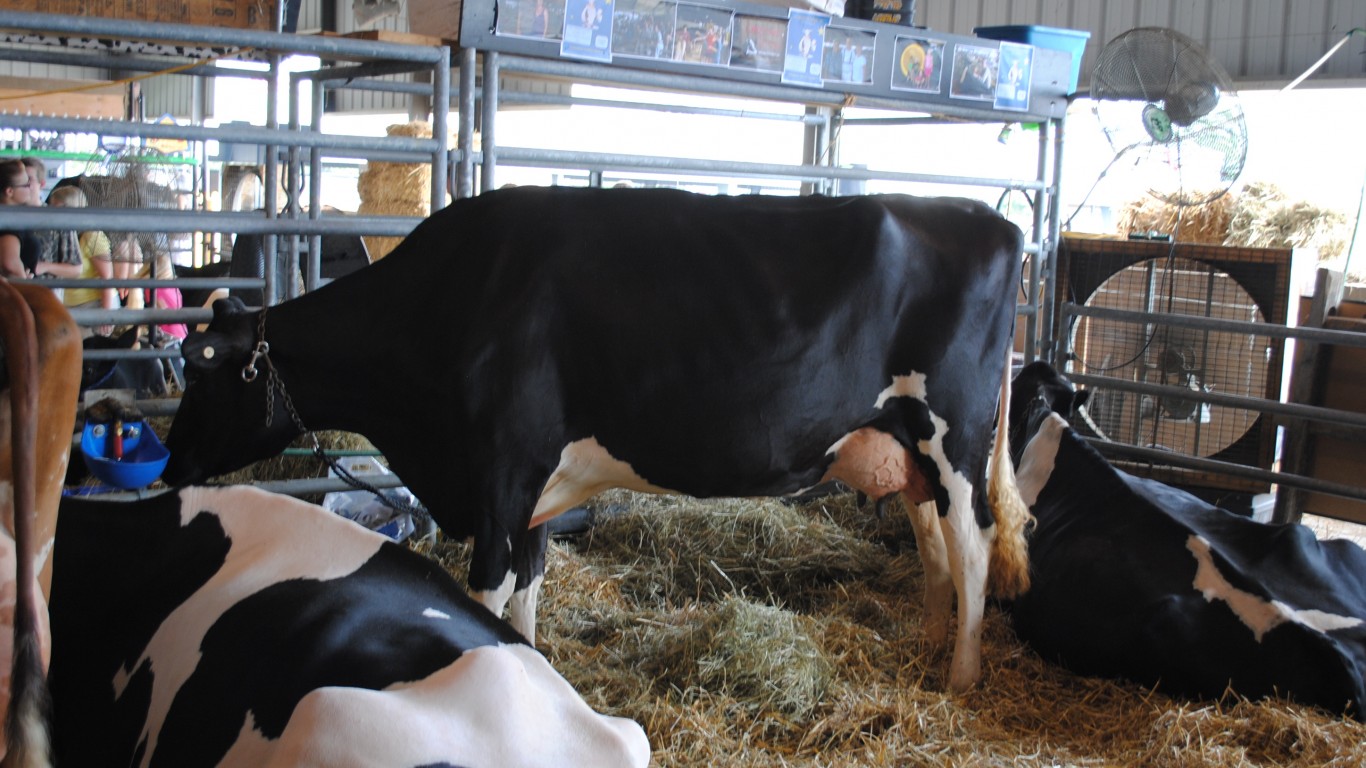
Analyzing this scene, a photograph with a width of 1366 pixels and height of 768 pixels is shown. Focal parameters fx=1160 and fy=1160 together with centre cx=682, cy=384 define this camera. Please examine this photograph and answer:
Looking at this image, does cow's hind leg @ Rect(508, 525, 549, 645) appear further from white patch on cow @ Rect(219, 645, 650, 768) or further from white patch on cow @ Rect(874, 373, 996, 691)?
white patch on cow @ Rect(219, 645, 650, 768)

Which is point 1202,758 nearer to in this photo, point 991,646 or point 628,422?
point 991,646

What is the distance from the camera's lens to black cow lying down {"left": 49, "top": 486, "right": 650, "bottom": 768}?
5.42ft

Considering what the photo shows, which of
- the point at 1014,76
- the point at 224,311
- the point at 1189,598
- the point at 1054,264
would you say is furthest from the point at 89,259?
the point at 1189,598

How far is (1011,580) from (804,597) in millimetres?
942

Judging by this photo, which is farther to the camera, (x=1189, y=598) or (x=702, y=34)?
(x=702, y=34)

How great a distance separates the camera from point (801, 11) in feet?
16.7

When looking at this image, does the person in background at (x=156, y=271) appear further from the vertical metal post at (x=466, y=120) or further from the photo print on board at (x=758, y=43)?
the photo print on board at (x=758, y=43)

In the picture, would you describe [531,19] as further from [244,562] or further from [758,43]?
[244,562]

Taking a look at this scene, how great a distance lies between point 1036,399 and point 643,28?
237 cm

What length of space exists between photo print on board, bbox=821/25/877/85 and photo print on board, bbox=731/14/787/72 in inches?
11.1

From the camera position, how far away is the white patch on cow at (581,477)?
11.6ft

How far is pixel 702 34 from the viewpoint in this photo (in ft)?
15.9

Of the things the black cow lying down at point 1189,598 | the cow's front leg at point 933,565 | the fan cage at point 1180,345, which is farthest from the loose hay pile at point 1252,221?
the cow's front leg at point 933,565

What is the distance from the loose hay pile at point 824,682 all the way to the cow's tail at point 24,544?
1.57 metres
